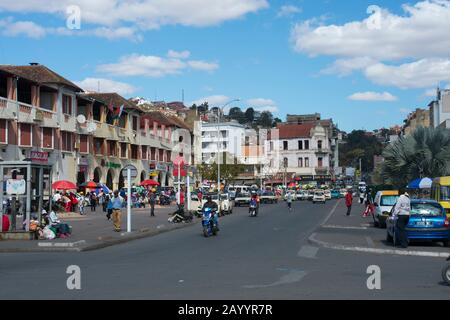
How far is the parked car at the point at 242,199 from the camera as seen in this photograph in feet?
221

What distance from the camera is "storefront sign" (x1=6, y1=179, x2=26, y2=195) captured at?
23062 millimetres

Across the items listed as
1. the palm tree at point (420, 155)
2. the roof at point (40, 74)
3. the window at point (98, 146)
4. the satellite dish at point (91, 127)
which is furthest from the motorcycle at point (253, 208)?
the window at point (98, 146)

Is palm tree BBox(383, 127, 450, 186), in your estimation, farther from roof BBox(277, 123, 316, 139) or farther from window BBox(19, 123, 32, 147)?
roof BBox(277, 123, 316, 139)

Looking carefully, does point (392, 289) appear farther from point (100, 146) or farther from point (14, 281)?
point (100, 146)

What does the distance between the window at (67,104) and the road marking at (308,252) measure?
38.6 m

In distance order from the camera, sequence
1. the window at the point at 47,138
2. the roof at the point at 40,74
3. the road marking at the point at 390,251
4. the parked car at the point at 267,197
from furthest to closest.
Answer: the parked car at the point at 267,197 < the roof at the point at 40,74 < the window at the point at 47,138 < the road marking at the point at 390,251

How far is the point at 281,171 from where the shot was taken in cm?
12306

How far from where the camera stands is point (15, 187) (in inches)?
910

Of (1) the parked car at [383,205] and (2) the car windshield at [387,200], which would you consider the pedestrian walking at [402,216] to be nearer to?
(1) the parked car at [383,205]

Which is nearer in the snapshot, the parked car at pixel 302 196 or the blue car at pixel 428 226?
the blue car at pixel 428 226

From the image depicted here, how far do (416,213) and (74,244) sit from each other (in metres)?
11.2
